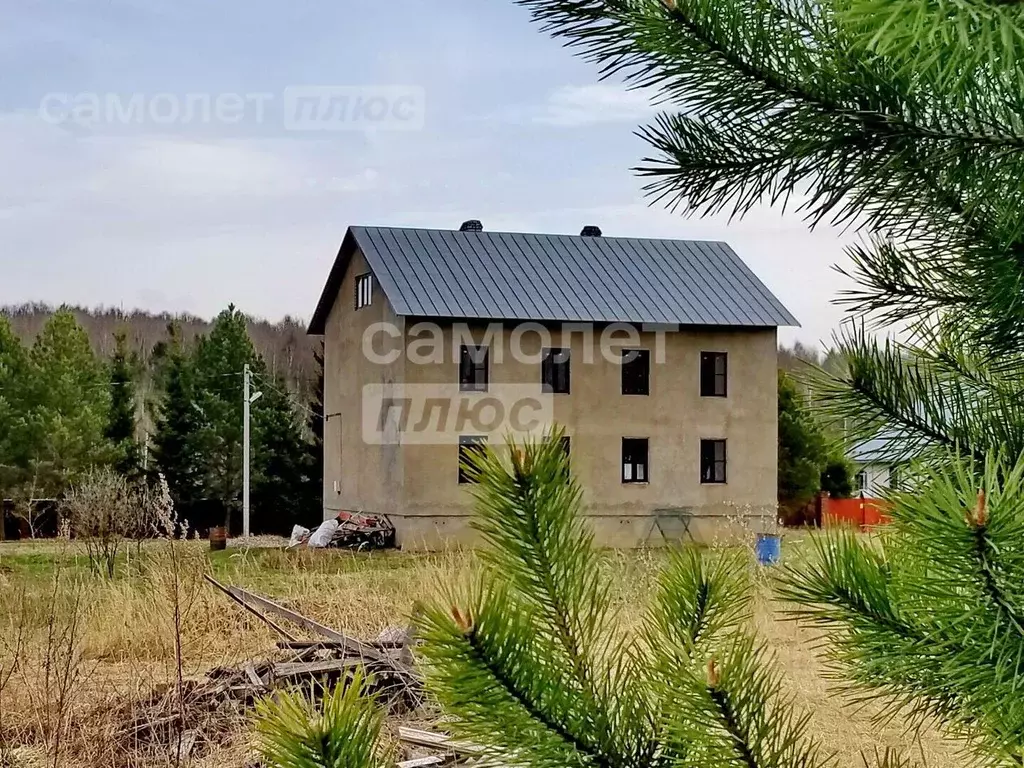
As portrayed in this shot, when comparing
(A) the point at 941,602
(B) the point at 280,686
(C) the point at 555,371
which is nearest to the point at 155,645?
(B) the point at 280,686

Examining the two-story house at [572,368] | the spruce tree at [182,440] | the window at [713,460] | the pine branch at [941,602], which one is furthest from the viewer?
the spruce tree at [182,440]

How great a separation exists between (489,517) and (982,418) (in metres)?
0.65

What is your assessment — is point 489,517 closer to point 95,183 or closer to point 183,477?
point 95,183

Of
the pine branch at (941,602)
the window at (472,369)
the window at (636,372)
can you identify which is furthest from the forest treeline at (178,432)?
the pine branch at (941,602)

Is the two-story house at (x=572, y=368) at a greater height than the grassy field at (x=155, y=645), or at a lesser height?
greater

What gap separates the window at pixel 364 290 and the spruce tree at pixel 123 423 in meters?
11.9

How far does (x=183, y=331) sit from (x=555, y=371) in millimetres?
34983

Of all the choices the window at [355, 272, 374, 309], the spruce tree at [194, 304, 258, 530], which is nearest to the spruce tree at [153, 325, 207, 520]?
the spruce tree at [194, 304, 258, 530]

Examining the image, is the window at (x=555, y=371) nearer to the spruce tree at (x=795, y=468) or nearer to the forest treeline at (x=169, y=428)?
the spruce tree at (x=795, y=468)

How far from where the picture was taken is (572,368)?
72.3 ft

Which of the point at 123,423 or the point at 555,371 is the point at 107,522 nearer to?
the point at 555,371

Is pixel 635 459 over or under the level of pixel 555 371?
under

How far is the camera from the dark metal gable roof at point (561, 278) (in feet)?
69.3

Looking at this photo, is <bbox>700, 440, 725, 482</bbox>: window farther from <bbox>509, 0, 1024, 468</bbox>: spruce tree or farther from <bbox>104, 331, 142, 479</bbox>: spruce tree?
<bbox>509, 0, 1024, 468</bbox>: spruce tree
